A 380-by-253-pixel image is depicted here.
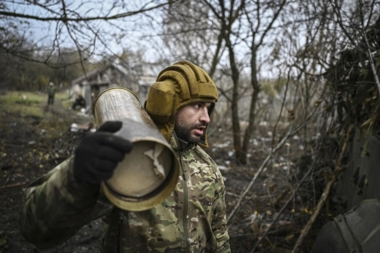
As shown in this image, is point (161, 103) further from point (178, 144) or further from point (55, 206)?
point (55, 206)

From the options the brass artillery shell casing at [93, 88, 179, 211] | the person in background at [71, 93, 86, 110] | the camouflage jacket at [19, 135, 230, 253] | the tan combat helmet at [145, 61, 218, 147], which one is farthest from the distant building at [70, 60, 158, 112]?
the person in background at [71, 93, 86, 110]

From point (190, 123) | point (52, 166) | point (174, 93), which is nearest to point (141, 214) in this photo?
point (190, 123)

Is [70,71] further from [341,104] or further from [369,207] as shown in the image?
[369,207]

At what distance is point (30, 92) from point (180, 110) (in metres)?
31.8

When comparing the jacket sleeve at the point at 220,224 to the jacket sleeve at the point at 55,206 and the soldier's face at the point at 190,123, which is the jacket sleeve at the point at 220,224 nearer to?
the soldier's face at the point at 190,123

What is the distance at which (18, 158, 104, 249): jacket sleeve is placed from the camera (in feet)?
Result: 3.64

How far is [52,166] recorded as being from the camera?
6957 millimetres

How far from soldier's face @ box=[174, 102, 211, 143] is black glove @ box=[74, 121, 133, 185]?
0.84 m

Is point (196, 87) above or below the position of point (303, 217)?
above

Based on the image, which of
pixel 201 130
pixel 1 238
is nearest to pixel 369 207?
pixel 201 130

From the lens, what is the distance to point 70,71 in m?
4.70

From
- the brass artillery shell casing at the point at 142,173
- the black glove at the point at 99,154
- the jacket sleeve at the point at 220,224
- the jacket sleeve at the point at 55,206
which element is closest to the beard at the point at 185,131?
the jacket sleeve at the point at 220,224

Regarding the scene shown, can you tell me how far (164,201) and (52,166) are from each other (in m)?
6.00

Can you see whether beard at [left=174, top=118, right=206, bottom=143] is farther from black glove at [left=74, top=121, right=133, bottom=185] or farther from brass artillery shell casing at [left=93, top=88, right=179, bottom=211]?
black glove at [left=74, top=121, right=133, bottom=185]
